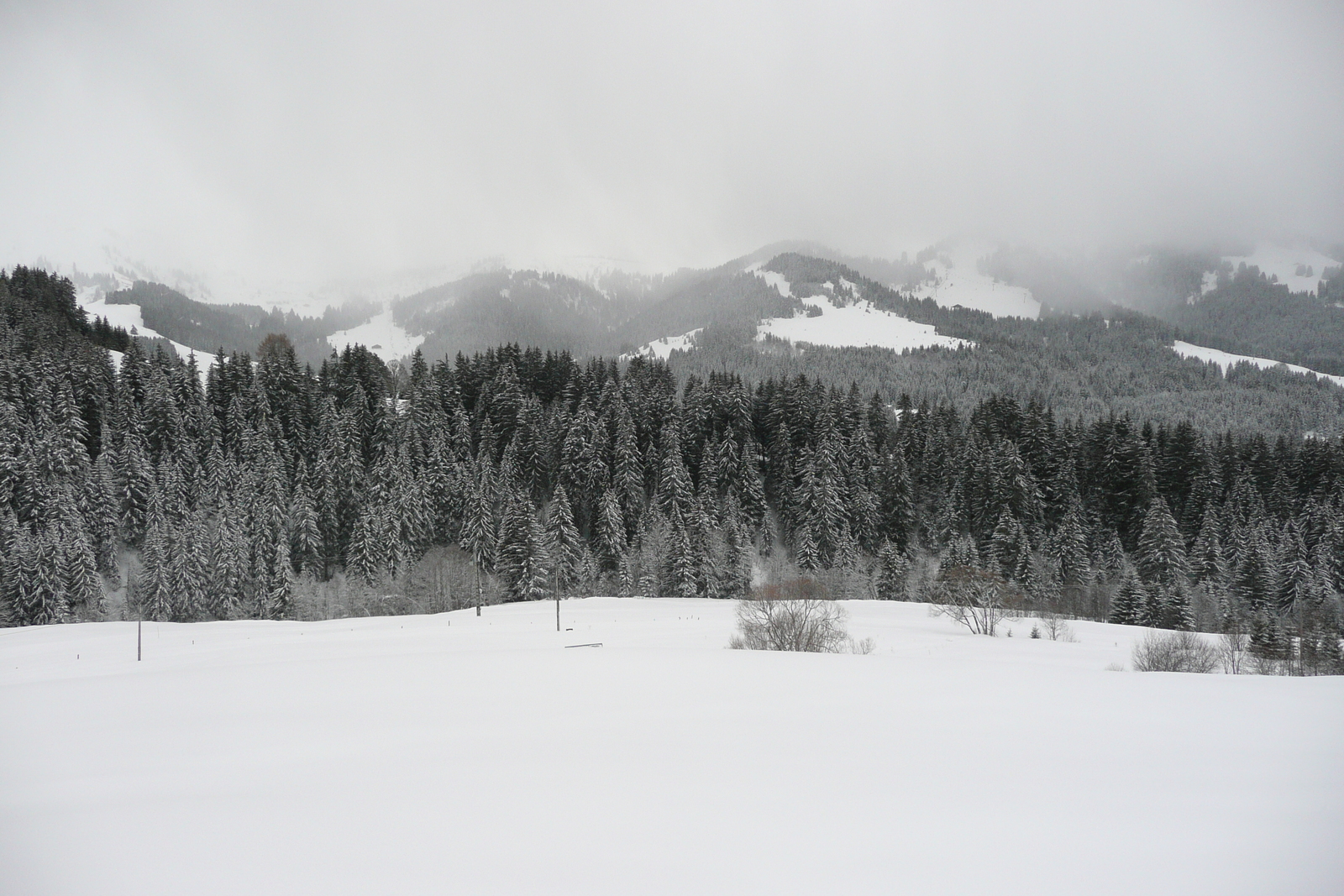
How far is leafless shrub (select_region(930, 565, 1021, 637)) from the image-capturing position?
42844 mm

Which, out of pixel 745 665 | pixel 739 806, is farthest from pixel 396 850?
pixel 745 665

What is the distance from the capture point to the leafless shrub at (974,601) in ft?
141

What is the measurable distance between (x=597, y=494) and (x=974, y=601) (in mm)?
45019

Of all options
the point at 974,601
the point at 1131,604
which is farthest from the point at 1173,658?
the point at 1131,604

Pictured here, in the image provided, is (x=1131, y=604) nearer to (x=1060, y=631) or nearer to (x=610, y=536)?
(x=1060, y=631)

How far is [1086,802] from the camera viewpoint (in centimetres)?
807

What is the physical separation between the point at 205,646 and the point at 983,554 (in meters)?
76.8

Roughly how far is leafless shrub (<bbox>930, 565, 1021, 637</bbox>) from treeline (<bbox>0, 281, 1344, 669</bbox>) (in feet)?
42.9

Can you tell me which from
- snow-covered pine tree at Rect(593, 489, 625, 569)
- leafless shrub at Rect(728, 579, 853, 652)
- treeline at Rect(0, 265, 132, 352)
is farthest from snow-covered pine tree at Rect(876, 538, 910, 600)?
treeline at Rect(0, 265, 132, 352)

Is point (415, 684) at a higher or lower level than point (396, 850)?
lower

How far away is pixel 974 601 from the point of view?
4575 centimetres

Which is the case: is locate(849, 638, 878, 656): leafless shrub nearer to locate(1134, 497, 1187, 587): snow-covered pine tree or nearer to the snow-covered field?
the snow-covered field

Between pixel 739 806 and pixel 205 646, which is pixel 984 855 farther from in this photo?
pixel 205 646

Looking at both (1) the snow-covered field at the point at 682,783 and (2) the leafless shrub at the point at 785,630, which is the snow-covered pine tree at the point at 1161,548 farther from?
(1) the snow-covered field at the point at 682,783
